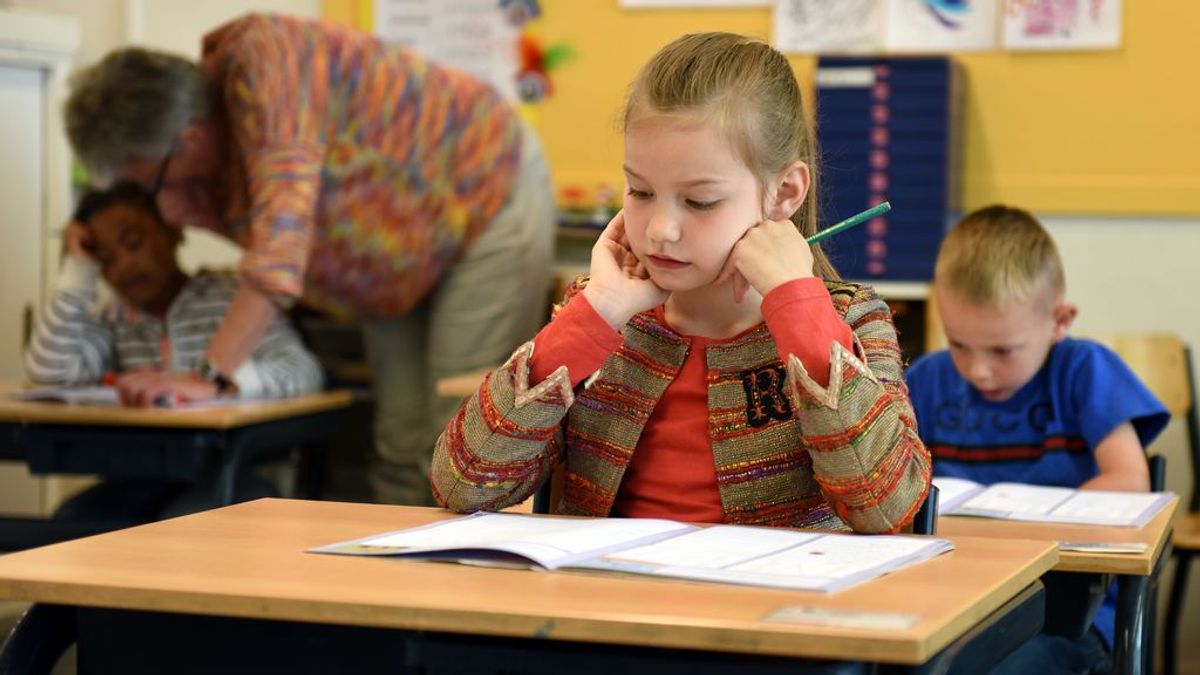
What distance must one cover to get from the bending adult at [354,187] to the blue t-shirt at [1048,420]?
1502mm

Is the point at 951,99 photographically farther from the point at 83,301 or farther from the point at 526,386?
the point at 526,386

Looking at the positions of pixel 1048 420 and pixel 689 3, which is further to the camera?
pixel 689 3

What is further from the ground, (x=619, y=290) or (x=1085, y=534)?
(x=619, y=290)

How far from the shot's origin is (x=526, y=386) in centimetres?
159

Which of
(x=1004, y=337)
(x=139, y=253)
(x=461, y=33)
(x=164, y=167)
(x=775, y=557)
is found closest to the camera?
(x=775, y=557)

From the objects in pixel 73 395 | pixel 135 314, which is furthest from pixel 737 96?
pixel 135 314

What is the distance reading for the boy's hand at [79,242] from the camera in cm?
379

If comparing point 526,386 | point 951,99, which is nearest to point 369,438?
point 951,99

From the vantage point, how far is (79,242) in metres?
3.80

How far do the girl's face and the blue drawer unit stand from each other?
229cm

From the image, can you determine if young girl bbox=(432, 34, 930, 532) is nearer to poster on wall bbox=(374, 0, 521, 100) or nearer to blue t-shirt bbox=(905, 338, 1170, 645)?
blue t-shirt bbox=(905, 338, 1170, 645)

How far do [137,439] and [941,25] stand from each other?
A: 89.8 inches

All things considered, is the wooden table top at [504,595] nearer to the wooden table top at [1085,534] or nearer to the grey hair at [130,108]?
the wooden table top at [1085,534]

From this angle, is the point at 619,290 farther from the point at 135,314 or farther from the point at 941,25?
the point at 941,25
